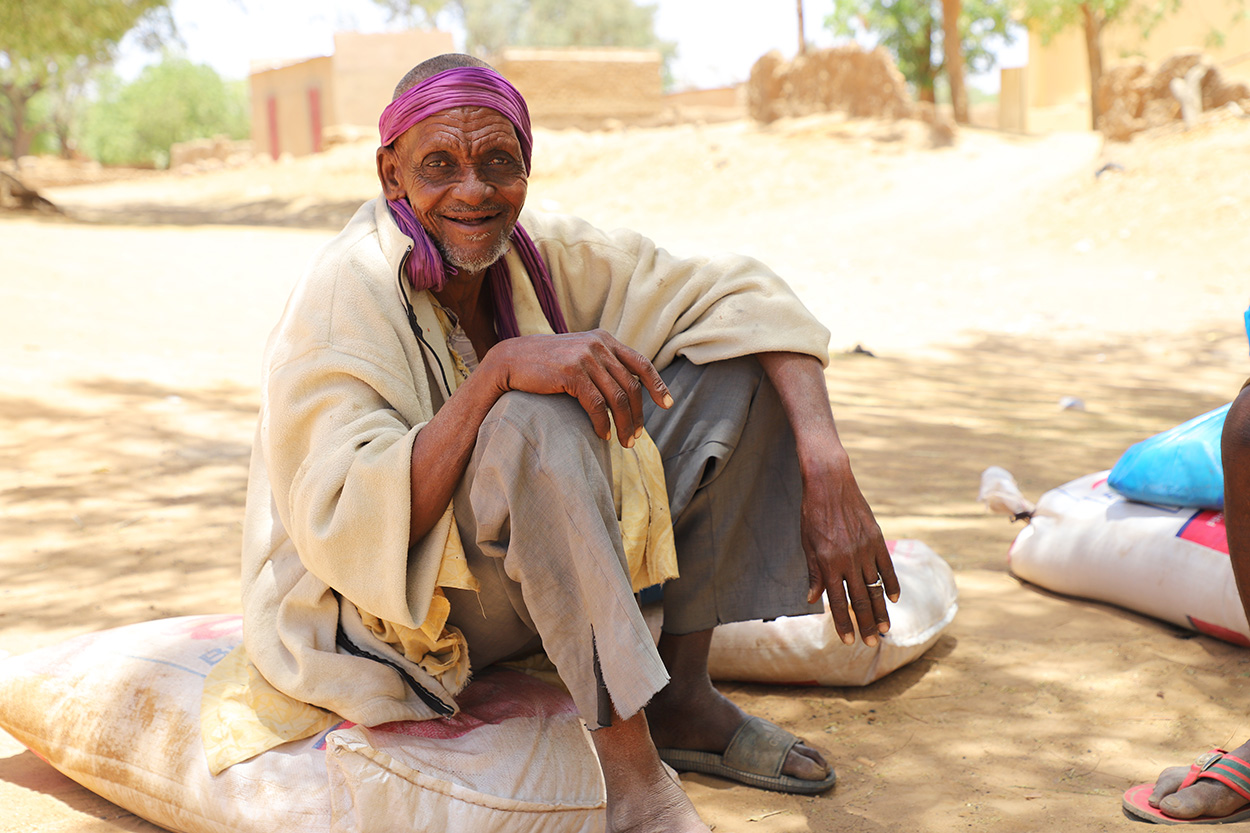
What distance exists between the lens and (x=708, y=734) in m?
2.02

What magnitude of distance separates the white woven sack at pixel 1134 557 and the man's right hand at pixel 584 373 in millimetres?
1510

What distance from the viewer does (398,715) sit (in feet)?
5.51

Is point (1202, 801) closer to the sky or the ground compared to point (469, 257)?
closer to the ground

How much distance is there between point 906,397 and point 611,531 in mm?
4025

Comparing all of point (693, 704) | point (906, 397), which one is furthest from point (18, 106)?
point (693, 704)

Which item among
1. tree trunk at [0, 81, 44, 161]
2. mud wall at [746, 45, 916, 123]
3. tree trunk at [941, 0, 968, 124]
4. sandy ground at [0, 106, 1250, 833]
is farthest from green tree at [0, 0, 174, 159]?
tree trunk at [0, 81, 44, 161]

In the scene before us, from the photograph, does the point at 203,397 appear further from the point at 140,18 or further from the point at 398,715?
the point at 140,18

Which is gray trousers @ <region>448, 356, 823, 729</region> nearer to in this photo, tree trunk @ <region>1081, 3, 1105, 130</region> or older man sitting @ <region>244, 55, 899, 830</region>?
older man sitting @ <region>244, 55, 899, 830</region>

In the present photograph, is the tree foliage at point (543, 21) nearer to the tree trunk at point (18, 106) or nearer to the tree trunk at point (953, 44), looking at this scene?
the tree trunk at point (18, 106)

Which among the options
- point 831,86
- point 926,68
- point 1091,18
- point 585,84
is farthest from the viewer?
point 926,68

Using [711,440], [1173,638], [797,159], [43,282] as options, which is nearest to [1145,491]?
[1173,638]

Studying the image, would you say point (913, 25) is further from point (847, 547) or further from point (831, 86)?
point (847, 547)

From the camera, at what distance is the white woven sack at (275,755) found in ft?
5.36

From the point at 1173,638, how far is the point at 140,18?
55.0ft
